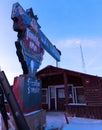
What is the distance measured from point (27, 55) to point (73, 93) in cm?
1044

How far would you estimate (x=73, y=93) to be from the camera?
14625mm

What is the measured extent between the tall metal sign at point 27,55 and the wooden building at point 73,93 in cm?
596

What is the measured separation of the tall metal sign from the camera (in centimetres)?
450

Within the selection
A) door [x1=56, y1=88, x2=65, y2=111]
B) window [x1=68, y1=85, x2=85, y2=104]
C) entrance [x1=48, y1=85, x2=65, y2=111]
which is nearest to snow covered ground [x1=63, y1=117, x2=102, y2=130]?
window [x1=68, y1=85, x2=85, y2=104]

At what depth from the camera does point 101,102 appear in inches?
450

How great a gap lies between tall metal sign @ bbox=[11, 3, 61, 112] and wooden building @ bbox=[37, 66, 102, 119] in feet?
19.6

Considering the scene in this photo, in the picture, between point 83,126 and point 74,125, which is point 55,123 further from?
point 83,126

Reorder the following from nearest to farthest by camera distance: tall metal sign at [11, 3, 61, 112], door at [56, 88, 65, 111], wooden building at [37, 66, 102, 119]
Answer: tall metal sign at [11, 3, 61, 112] → wooden building at [37, 66, 102, 119] → door at [56, 88, 65, 111]

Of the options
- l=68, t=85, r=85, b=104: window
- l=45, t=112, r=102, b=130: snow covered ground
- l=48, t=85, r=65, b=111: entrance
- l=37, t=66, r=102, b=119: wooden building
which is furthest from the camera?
l=48, t=85, r=65, b=111: entrance

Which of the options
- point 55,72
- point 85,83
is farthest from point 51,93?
point 85,83

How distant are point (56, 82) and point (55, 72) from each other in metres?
2.52

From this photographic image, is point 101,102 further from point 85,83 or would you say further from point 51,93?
point 51,93

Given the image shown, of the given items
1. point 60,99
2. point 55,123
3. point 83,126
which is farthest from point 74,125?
point 60,99

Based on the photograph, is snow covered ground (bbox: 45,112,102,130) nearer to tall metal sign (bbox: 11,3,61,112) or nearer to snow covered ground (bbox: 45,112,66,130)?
snow covered ground (bbox: 45,112,66,130)
